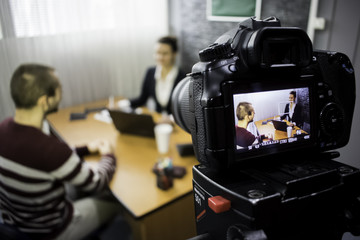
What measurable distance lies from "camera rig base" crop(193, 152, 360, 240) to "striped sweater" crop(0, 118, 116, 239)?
0.73 meters

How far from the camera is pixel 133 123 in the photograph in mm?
1540

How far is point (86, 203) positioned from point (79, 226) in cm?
12

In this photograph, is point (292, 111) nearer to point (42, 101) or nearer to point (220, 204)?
point (220, 204)

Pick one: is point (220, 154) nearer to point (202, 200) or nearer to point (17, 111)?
point (202, 200)

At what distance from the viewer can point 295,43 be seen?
516 millimetres

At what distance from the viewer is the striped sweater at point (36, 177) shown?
1.04 metres

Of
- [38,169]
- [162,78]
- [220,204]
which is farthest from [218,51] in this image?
[162,78]

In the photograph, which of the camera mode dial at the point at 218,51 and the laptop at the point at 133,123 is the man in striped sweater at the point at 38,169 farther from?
the camera mode dial at the point at 218,51

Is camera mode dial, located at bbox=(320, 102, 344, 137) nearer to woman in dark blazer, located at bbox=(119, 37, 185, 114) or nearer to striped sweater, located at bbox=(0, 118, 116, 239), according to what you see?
striped sweater, located at bbox=(0, 118, 116, 239)

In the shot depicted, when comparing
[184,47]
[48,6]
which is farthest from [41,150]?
[184,47]

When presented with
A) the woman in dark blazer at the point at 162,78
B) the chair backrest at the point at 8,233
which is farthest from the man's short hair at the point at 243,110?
the woman in dark blazer at the point at 162,78

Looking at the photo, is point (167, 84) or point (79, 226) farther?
point (167, 84)

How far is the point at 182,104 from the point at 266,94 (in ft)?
0.68

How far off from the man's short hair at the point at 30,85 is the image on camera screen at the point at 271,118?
38.3 inches
